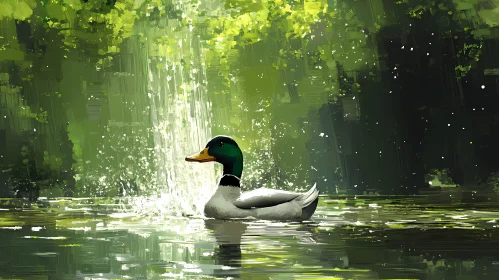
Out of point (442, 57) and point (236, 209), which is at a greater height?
point (442, 57)

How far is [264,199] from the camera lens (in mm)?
15258

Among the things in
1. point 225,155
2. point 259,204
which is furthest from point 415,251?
point 225,155

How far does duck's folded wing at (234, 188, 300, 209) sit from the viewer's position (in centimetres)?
1525

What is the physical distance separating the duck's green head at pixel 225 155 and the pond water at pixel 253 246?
2.77 ft

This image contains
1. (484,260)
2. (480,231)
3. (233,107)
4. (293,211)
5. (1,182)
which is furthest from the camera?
(233,107)

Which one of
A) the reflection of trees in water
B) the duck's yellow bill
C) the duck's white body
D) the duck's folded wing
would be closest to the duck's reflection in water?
the duck's white body

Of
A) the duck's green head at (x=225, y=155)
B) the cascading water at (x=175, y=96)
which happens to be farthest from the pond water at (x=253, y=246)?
the cascading water at (x=175, y=96)

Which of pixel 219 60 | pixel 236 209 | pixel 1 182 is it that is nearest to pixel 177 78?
pixel 219 60

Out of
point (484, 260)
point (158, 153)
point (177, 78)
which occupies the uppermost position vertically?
point (177, 78)

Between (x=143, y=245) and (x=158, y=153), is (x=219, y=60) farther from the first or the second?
(x=143, y=245)

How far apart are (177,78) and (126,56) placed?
1.42m

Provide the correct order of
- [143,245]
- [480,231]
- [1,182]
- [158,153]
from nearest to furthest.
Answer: [143,245], [480,231], [1,182], [158,153]

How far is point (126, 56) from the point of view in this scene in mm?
28859

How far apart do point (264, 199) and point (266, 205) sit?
0.13 m
